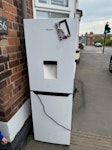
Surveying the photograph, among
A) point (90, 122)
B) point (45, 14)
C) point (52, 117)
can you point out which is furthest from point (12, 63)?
point (90, 122)

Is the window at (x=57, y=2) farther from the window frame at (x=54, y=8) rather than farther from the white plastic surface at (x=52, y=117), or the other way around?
the white plastic surface at (x=52, y=117)

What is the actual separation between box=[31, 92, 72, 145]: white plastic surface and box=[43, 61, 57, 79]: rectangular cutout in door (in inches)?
10.7

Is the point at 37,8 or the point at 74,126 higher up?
the point at 37,8

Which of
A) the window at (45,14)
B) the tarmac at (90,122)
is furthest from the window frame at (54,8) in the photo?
the tarmac at (90,122)

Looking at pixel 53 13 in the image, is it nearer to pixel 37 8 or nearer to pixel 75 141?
pixel 37 8

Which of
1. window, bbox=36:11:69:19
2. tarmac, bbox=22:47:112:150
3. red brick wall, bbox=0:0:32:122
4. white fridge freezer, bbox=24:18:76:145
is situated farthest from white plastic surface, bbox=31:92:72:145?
window, bbox=36:11:69:19

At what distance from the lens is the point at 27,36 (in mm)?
1539

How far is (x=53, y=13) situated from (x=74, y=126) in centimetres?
201

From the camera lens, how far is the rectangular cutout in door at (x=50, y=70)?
1.61 metres

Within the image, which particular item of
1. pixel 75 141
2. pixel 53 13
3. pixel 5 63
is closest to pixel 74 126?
pixel 75 141

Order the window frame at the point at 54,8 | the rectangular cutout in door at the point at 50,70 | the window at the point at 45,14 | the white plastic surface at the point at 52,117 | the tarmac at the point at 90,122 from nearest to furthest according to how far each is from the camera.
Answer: the rectangular cutout in door at the point at 50,70
the white plastic surface at the point at 52,117
the tarmac at the point at 90,122
the window frame at the point at 54,8
the window at the point at 45,14

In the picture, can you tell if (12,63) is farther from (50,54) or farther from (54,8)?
(54,8)

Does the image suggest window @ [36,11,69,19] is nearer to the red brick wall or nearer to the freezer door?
the red brick wall

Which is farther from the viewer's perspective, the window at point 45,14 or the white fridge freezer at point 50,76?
the window at point 45,14
